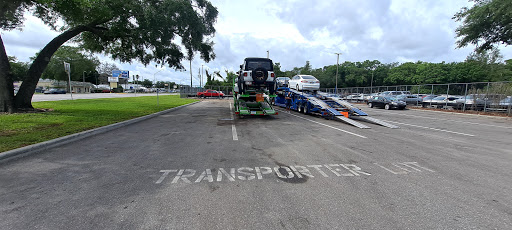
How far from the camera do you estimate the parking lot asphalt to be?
9.01ft

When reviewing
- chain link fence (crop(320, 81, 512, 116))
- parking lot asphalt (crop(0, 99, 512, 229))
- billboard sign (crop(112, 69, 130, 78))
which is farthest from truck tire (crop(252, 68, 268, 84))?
billboard sign (crop(112, 69, 130, 78))

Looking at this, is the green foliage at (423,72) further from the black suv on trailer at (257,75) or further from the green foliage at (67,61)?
the green foliage at (67,61)

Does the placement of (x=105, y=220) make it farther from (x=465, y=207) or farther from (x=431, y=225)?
(x=465, y=207)

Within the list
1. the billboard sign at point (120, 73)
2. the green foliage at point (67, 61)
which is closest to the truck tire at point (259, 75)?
the green foliage at point (67, 61)

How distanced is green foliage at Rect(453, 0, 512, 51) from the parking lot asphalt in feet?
56.8

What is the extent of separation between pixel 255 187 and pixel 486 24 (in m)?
25.7

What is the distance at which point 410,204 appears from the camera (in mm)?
3170

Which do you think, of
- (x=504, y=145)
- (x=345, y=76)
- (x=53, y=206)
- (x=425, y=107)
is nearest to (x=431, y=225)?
(x=53, y=206)

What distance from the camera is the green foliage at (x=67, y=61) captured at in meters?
64.2

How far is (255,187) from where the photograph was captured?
3654mm

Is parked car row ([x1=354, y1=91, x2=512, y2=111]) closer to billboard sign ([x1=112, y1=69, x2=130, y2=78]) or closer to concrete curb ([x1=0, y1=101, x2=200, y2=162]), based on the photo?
concrete curb ([x1=0, y1=101, x2=200, y2=162])

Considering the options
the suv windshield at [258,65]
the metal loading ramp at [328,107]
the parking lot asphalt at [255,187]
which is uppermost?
the suv windshield at [258,65]

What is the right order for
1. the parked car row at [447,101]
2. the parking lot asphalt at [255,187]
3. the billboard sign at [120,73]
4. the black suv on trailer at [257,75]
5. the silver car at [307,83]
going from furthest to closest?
the billboard sign at [120,73] → the parked car row at [447,101] → the silver car at [307,83] → the black suv on trailer at [257,75] → the parking lot asphalt at [255,187]

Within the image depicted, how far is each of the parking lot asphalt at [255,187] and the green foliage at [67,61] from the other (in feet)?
249
